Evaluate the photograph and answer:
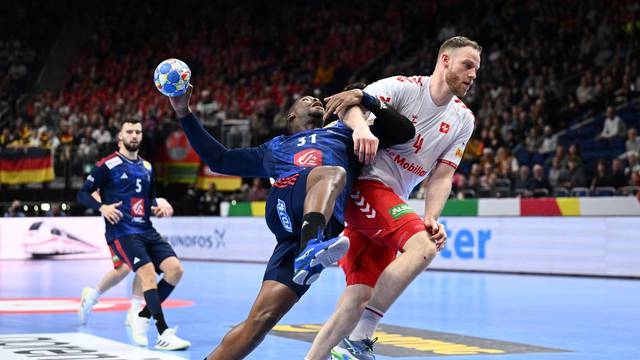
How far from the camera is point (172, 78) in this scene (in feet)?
19.7

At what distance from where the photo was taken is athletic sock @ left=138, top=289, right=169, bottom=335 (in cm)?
963

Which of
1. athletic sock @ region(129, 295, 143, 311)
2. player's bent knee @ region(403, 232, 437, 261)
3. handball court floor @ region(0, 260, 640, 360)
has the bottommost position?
handball court floor @ region(0, 260, 640, 360)

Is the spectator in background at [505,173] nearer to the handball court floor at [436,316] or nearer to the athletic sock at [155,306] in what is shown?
the handball court floor at [436,316]

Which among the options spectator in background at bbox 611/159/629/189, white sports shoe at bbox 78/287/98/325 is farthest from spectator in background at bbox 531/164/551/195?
white sports shoe at bbox 78/287/98/325

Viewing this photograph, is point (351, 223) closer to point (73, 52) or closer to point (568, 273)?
point (568, 273)

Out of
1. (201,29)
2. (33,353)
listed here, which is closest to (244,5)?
(201,29)

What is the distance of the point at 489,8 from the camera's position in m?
30.2

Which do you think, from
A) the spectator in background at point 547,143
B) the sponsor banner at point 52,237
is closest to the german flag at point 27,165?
the sponsor banner at point 52,237

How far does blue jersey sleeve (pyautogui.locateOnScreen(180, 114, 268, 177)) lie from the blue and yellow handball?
0.31 metres

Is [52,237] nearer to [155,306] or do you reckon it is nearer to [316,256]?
[155,306]

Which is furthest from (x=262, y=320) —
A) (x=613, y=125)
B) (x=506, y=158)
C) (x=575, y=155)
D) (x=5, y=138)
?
(x=5, y=138)

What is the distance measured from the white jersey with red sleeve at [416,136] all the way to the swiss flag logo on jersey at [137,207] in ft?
14.8

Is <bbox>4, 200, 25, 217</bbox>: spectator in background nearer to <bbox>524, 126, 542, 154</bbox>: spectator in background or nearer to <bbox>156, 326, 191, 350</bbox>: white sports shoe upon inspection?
<bbox>524, 126, 542, 154</bbox>: spectator in background

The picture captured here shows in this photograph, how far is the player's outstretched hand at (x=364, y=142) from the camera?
5.82 meters
